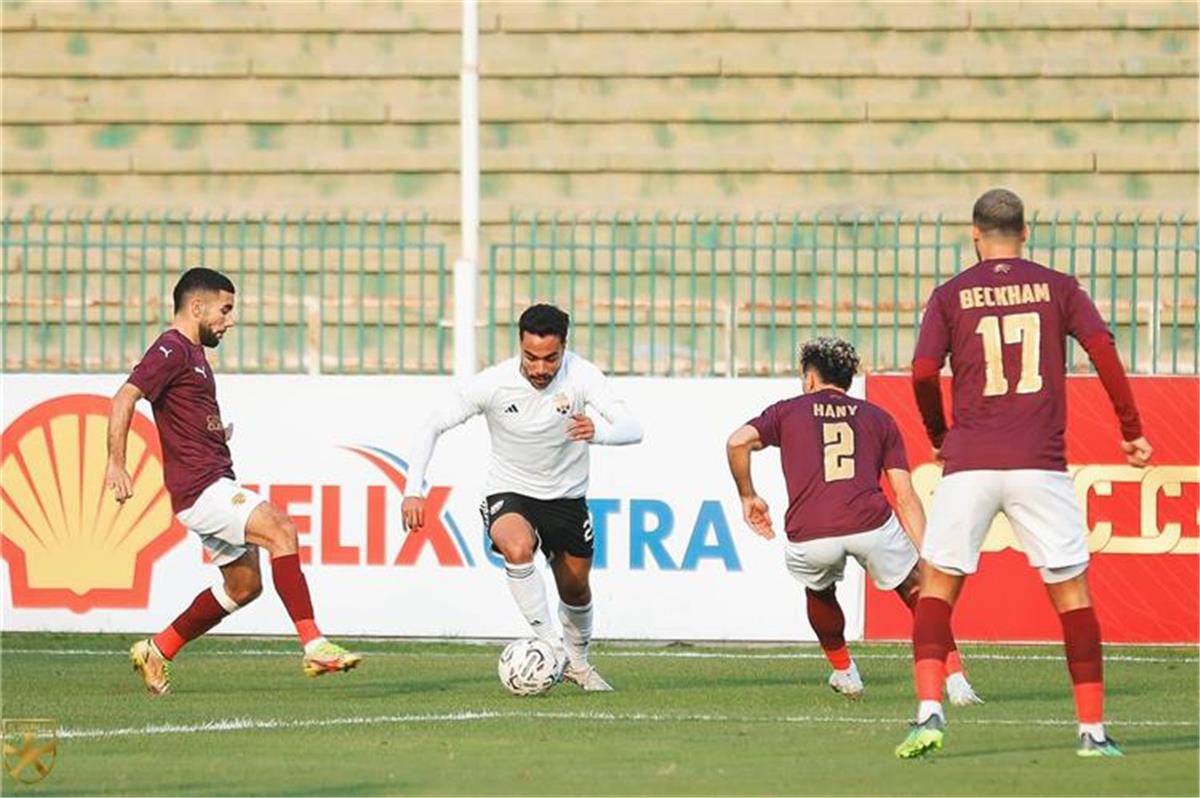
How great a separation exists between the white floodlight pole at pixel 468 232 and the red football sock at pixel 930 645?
745cm

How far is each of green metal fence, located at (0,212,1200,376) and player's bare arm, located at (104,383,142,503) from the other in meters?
3.69

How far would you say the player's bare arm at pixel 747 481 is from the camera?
11.6m

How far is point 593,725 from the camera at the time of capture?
1085 cm

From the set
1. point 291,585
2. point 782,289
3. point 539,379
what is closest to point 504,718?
point 291,585

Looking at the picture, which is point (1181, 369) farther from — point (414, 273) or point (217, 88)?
point (217, 88)

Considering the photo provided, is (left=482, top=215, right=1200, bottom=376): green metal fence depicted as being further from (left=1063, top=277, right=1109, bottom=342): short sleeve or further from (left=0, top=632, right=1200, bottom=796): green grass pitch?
(left=1063, top=277, right=1109, bottom=342): short sleeve

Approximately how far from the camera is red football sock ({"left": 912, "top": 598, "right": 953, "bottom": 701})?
9375 millimetres

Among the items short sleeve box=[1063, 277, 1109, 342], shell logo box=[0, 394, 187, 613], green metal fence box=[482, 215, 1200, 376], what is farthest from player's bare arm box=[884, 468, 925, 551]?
shell logo box=[0, 394, 187, 613]

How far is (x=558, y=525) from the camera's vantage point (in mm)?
12859

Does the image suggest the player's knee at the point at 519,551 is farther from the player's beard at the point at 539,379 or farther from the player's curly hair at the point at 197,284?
the player's curly hair at the point at 197,284

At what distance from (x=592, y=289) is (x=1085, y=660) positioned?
807 centimetres

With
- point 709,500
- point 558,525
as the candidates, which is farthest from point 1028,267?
point 709,500

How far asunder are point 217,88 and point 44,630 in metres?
8.53

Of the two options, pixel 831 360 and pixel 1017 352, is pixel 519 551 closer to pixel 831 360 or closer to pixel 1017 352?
pixel 831 360
